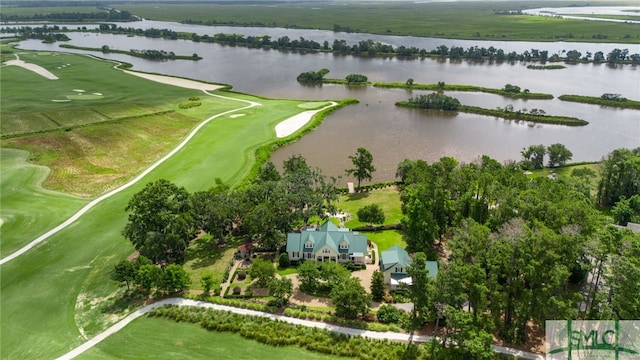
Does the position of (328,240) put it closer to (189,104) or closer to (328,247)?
(328,247)

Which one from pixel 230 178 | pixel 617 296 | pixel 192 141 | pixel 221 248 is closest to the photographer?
pixel 617 296

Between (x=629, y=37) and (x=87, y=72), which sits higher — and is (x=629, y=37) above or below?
above

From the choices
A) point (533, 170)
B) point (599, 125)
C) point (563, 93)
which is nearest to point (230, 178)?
point (533, 170)

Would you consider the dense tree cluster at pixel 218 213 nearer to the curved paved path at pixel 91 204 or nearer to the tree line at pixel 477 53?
the curved paved path at pixel 91 204

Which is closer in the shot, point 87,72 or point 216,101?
point 216,101

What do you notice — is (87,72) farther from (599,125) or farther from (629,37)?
(629,37)

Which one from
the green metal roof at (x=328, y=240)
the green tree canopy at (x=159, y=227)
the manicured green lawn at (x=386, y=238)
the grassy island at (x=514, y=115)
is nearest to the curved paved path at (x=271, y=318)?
the green tree canopy at (x=159, y=227)

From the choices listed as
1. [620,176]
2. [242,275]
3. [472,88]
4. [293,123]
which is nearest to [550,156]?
[620,176]
